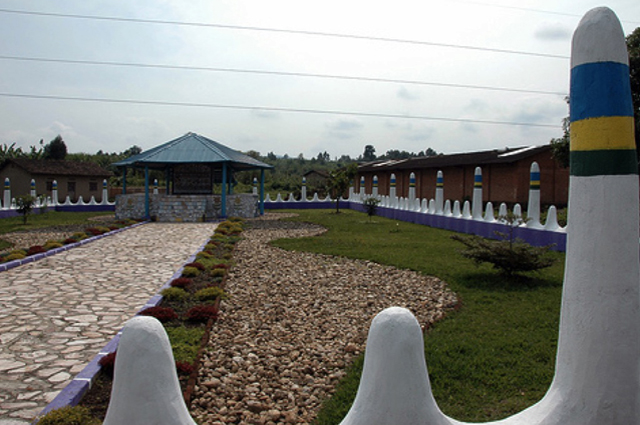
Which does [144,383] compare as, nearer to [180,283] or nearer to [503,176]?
[180,283]

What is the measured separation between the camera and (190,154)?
21078 mm

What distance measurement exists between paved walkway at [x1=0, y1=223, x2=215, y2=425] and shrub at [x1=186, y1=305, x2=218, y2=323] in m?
0.82

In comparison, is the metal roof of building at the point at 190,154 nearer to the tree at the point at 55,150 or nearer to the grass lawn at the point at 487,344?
the grass lawn at the point at 487,344

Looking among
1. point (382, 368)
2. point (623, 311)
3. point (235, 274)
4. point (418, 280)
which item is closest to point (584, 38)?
point (623, 311)

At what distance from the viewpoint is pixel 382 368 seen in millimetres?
1879

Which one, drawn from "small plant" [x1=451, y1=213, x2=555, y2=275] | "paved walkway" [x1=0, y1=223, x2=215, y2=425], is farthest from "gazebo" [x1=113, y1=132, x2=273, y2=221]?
"small plant" [x1=451, y1=213, x2=555, y2=275]

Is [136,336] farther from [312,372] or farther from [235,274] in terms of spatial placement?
[235,274]

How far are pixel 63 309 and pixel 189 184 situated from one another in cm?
1833

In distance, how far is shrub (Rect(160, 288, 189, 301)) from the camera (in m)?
6.64

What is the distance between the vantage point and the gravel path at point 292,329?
12.4 feet

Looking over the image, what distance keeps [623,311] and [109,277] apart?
803cm

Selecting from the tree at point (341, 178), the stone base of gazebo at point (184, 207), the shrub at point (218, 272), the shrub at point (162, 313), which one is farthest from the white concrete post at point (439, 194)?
the shrub at point (162, 313)

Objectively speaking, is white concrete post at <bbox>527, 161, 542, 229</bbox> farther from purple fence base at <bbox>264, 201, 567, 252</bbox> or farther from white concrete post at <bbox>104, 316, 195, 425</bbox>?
white concrete post at <bbox>104, 316, 195, 425</bbox>

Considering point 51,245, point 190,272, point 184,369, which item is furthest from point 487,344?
point 51,245
